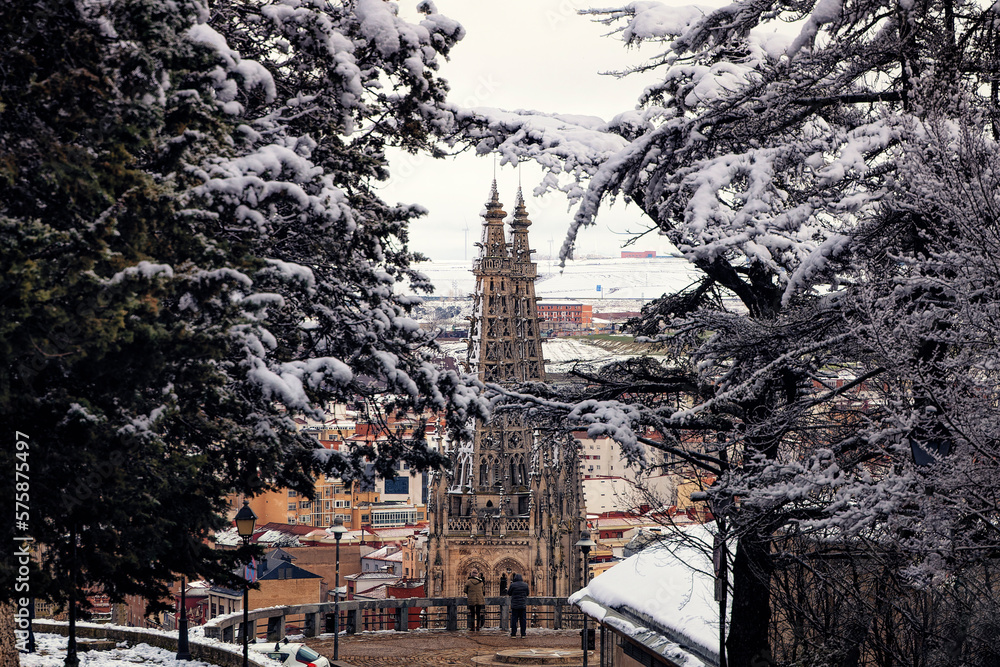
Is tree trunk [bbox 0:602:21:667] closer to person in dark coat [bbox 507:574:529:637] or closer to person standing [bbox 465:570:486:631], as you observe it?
person in dark coat [bbox 507:574:529:637]

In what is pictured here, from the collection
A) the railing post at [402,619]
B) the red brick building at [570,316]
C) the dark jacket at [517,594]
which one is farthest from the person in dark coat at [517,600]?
the red brick building at [570,316]

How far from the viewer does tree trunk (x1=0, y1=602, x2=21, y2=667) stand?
1265 cm

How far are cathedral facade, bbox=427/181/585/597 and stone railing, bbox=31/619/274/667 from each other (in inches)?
1991

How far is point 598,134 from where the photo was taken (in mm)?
13469

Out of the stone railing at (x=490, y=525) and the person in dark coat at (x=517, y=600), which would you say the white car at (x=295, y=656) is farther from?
the stone railing at (x=490, y=525)

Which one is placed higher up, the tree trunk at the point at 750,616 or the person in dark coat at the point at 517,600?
the tree trunk at the point at 750,616

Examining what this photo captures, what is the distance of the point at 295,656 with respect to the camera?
65.9 feet

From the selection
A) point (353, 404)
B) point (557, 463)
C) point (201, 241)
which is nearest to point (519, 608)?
point (353, 404)

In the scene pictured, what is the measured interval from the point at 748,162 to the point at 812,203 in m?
0.72

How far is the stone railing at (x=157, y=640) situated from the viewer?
730 inches

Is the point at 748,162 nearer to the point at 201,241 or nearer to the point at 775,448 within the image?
the point at 775,448

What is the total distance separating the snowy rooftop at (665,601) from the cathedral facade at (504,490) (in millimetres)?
53475

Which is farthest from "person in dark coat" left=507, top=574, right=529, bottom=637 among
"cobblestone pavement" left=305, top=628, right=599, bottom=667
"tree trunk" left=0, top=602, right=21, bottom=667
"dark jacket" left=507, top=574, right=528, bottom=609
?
"tree trunk" left=0, top=602, right=21, bottom=667

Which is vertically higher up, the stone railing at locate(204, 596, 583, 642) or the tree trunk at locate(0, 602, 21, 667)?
the tree trunk at locate(0, 602, 21, 667)
